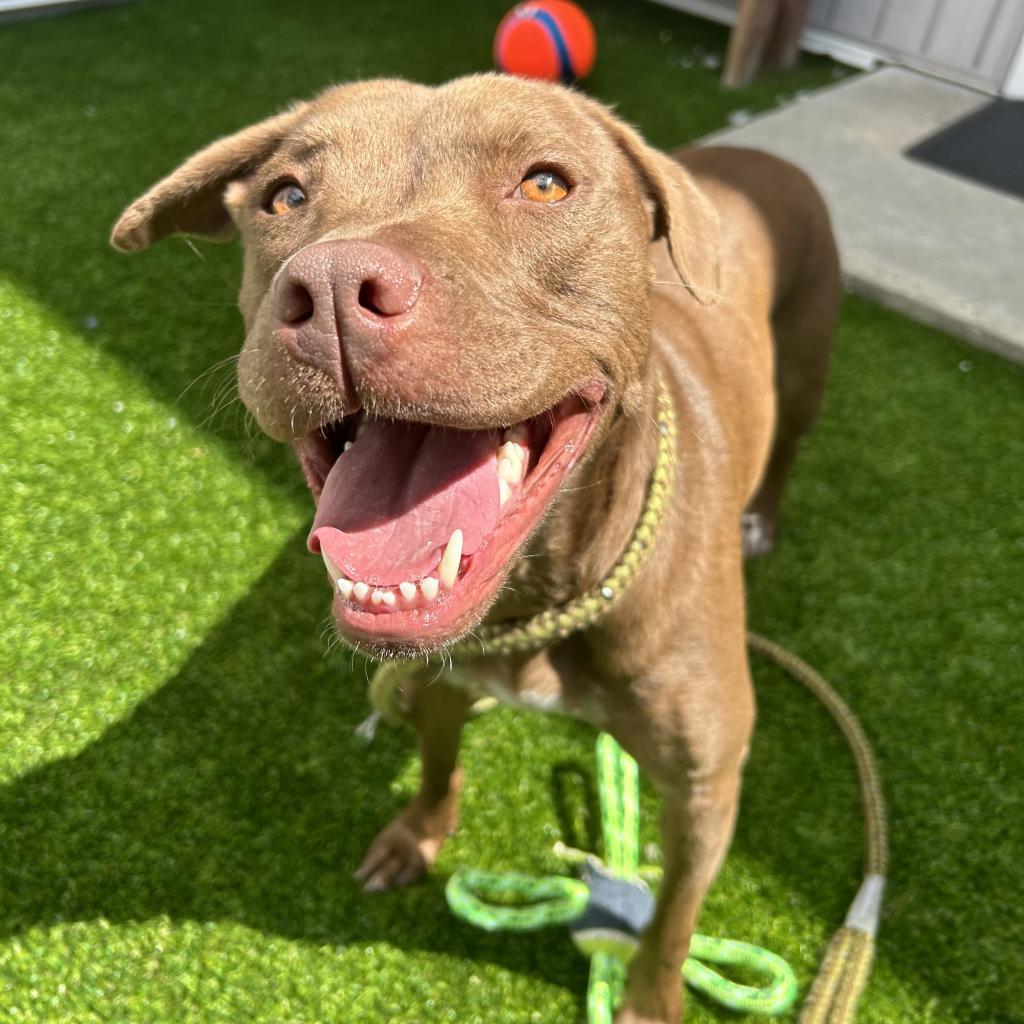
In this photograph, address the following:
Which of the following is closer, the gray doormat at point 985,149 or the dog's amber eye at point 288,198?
the dog's amber eye at point 288,198

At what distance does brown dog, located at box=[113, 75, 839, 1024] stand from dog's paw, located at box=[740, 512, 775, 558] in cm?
113

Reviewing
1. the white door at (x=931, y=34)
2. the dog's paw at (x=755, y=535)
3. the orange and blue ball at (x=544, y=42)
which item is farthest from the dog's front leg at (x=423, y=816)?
the white door at (x=931, y=34)

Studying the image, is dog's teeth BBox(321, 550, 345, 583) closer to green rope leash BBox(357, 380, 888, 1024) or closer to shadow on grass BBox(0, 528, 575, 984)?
green rope leash BBox(357, 380, 888, 1024)

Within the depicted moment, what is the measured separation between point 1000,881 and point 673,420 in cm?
171

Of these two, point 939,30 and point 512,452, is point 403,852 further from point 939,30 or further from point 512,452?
point 939,30

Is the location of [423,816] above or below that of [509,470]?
below

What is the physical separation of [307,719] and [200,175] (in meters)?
1.69

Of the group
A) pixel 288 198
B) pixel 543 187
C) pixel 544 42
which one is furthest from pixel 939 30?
pixel 288 198

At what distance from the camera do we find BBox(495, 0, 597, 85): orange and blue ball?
233 inches

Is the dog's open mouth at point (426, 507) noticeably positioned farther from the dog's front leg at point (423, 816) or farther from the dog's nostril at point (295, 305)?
the dog's front leg at point (423, 816)

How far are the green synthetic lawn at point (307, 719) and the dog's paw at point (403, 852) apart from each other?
5 centimetres

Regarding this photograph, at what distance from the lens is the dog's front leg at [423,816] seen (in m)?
2.54

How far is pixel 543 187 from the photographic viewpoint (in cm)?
175

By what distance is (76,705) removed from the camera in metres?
2.97
